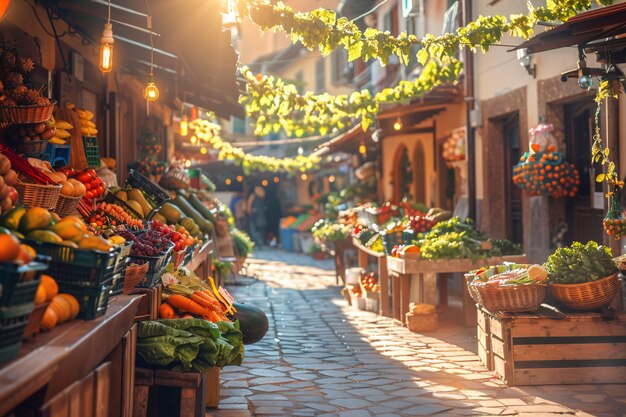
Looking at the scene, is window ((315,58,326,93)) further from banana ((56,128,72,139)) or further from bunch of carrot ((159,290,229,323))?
bunch of carrot ((159,290,229,323))

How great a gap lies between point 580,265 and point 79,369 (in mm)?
5352

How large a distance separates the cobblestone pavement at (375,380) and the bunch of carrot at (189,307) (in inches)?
35.1

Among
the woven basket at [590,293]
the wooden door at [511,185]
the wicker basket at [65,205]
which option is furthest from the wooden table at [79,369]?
the wooden door at [511,185]

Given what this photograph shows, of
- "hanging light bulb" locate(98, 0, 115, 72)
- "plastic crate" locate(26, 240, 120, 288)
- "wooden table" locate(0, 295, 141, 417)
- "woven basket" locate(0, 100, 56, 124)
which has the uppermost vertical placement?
"hanging light bulb" locate(98, 0, 115, 72)

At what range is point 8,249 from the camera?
359 cm

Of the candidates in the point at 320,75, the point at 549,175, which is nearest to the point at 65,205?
the point at 549,175

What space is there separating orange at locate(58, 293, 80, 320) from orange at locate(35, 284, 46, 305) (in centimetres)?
35

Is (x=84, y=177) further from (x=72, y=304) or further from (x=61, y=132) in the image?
(x=72, y=304)

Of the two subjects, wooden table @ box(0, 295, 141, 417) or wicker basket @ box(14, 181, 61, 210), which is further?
wicker basket @ box(14, 181, 61, 210)

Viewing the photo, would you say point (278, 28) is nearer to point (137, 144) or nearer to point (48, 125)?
point (48, 125)

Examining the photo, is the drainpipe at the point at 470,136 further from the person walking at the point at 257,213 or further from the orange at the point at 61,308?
the person walking at the point at 257,213

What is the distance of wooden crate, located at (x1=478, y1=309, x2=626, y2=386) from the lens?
808cm

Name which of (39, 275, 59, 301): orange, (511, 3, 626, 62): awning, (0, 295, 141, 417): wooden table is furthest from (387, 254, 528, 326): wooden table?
(39, 275, 59, 301): orange

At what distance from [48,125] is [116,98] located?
196 inches
